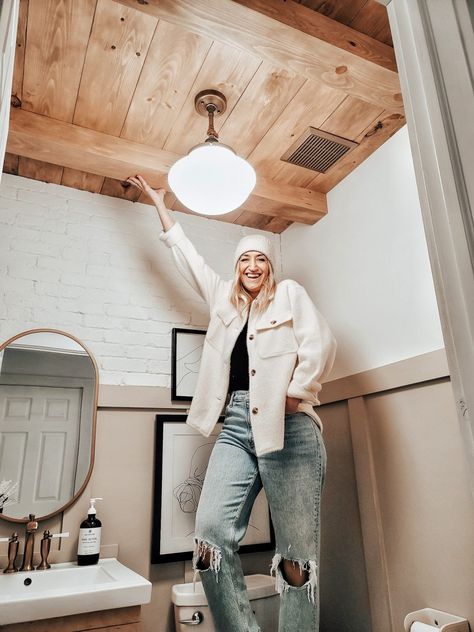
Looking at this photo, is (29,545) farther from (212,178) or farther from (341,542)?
(212,178)

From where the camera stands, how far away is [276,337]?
1.84 metres

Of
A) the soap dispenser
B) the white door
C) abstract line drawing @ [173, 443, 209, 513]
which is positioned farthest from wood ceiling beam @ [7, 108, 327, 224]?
the soap dispenser

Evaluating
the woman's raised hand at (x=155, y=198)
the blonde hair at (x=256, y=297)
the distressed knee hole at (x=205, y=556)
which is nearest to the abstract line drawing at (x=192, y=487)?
the distressed knee hole at (x=205, y=556)

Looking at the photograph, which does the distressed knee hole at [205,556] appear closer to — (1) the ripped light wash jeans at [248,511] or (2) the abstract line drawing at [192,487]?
(1) the ripped light wash jeans at [248,511]

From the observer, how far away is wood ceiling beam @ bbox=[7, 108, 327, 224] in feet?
6.35

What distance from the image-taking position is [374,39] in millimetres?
1651

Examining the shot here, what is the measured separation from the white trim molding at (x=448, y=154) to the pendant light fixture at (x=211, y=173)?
3.64ft

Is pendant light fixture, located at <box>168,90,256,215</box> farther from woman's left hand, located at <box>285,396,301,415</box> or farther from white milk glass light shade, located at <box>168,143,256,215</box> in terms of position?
woman's left hand, located at <box>285,396,301,415</box>

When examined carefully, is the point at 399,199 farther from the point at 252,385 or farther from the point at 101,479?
the point at 101,479

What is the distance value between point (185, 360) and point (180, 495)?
645 millimetres

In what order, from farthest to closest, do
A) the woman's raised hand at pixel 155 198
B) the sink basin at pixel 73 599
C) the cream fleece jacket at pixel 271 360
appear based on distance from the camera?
the woman's raised hand at pixel 155 198 → the cream fleece jacket at pixel 271 360 → the sink basin at pixel 73 599

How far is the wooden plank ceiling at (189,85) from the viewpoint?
153cm

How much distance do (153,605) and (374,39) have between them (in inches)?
94.1

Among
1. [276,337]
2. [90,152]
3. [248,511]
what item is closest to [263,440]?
[248,511]
